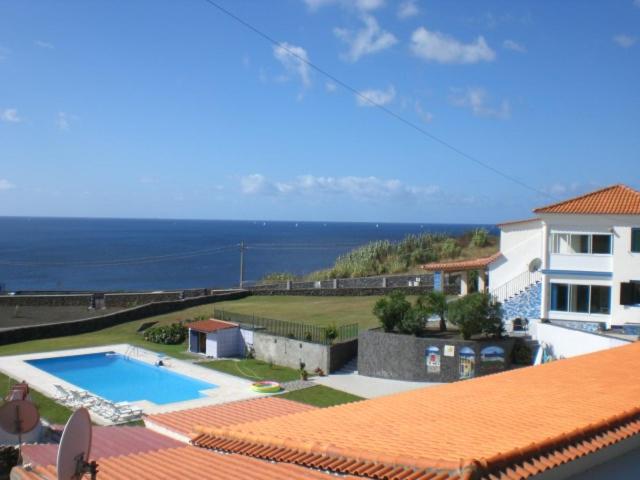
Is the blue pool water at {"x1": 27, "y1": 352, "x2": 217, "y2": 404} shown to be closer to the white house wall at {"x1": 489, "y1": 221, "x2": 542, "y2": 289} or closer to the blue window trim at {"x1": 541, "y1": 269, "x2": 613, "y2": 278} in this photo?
the blue window trim at {"x1": 541, "y1": 269, "x2": 613, "y2": 278}

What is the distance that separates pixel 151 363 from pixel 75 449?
22.2 meters

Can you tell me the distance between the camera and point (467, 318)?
24.7 meters

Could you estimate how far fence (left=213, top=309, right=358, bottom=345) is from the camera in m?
28.1

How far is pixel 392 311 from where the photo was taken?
2630 cm

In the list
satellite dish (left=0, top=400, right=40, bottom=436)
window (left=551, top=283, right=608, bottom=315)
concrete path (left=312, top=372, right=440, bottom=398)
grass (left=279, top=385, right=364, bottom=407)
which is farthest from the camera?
window (left=551, top=283, right=608, bottom=315)

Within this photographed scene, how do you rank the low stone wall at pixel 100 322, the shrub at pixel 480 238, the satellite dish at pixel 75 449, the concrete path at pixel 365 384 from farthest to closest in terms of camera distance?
the shrub at pixel 480 238 < the low stone wall at pixel 100 322 < the concrete path at pixel 365 384 < the satellite dish at pixel 75 449

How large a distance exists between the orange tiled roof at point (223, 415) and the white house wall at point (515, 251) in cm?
1622

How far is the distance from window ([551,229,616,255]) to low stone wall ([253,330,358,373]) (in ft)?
31.6

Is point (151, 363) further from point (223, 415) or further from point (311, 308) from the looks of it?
point (223, 415)

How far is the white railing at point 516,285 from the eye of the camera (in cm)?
2983

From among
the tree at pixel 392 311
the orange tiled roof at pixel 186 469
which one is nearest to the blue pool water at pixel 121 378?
the tree at pixel 392 311

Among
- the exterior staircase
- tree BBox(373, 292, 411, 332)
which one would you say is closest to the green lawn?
tree BBox(373, 292, 411, 332)

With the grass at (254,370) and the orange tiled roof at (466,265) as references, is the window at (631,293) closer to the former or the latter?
the orange tiled roof at (466,265)

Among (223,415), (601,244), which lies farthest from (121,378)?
(601,244)
